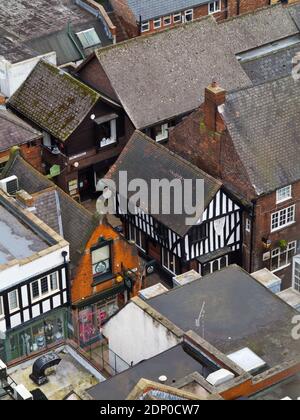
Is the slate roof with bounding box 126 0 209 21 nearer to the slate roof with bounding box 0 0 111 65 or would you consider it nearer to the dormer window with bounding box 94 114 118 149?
the slate roof with bounding box 0 0 111 65

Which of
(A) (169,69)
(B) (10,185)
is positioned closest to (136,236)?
(B) (10,185)

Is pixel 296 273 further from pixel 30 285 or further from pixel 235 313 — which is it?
pixel 30 285

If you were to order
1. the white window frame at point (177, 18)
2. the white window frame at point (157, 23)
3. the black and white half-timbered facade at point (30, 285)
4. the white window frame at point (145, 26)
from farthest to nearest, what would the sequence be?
the white window frame at point (177, 18) → the white window frame at point (157, 23) → the white window frame at point (145, 26) → the black and white half-timbered facade at point (30, 285)

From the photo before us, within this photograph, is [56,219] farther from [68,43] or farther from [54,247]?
[68,43]

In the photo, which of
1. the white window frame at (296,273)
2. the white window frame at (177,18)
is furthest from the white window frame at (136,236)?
the white window frame at (177,18)

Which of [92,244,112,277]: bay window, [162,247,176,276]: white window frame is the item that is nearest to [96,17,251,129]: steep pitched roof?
[162,247,176,276]: white window frame

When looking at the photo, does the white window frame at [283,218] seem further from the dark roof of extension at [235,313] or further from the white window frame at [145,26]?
the white window frame at [145,26]
